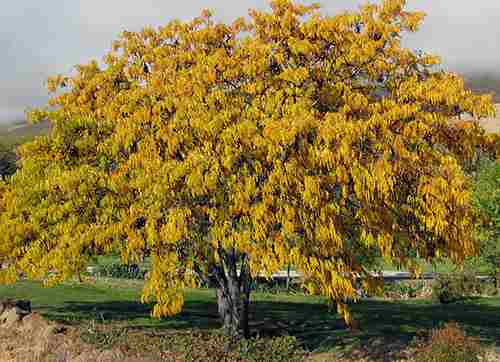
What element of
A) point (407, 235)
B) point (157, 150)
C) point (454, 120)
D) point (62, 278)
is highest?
point (454, 120)

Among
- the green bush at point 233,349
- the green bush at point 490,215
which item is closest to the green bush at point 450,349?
the green bush at point 233,349

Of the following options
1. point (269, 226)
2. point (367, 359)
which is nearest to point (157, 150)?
point (269, 226)

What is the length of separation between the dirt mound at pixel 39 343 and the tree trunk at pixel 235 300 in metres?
4.27

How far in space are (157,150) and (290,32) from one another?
514 centimetres

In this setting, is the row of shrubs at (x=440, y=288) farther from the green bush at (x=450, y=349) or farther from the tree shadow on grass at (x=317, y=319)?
the green bush at (x=450, y=349)

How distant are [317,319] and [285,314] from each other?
246 centimetres

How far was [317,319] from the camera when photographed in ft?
85.9

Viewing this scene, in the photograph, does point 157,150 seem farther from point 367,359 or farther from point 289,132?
point 367,359

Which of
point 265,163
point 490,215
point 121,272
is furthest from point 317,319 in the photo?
point 121,272

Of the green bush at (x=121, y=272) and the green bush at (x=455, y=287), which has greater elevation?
the green bush at (x=121, y=272)

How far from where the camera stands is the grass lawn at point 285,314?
2142 cm

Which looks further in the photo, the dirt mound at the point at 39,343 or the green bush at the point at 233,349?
the green bush at the point at 233,349

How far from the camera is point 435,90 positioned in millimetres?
14727

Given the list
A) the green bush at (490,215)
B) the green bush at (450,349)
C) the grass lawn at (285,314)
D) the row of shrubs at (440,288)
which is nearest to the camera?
the green bush at (450,349)
